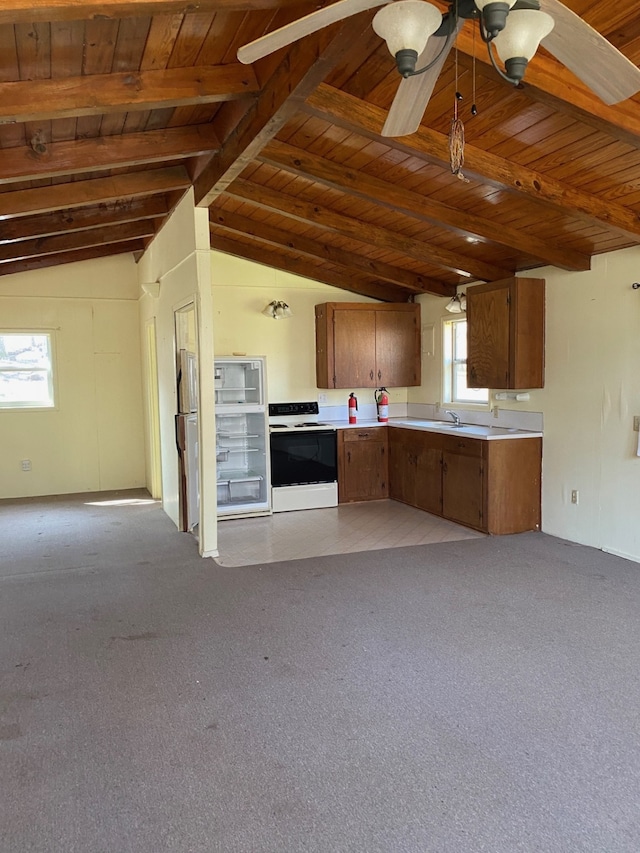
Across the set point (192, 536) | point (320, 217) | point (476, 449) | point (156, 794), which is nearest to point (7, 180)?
point (320, 217)

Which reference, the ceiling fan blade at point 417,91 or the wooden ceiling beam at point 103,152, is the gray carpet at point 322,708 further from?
the wooden ceiling beam at point 103,152

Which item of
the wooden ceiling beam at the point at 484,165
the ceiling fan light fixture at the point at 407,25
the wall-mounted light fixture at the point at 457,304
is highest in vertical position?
Result: the wooden ceiling beam at the point at 484,165

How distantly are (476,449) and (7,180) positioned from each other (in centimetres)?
398

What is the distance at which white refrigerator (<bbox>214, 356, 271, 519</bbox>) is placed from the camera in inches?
235

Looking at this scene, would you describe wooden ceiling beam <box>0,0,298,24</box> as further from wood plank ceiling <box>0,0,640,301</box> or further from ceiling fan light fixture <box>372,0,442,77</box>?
ceiling fan light fixture <box>372,0,442,77</box>

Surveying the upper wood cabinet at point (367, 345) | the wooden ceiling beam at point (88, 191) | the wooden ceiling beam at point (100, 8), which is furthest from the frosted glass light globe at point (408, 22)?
the upper wood cabinet at point (367, 345)

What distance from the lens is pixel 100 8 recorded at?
2.02 meters

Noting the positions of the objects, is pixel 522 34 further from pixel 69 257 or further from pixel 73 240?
pixel 69 257

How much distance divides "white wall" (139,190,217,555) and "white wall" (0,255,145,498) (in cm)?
98

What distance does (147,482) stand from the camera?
7.53 m

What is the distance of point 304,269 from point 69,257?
269 cm

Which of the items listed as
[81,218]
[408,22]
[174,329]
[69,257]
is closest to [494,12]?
[408,22]

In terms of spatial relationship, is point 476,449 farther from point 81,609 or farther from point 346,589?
point 81,609

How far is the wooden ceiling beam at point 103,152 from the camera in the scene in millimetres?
3496
